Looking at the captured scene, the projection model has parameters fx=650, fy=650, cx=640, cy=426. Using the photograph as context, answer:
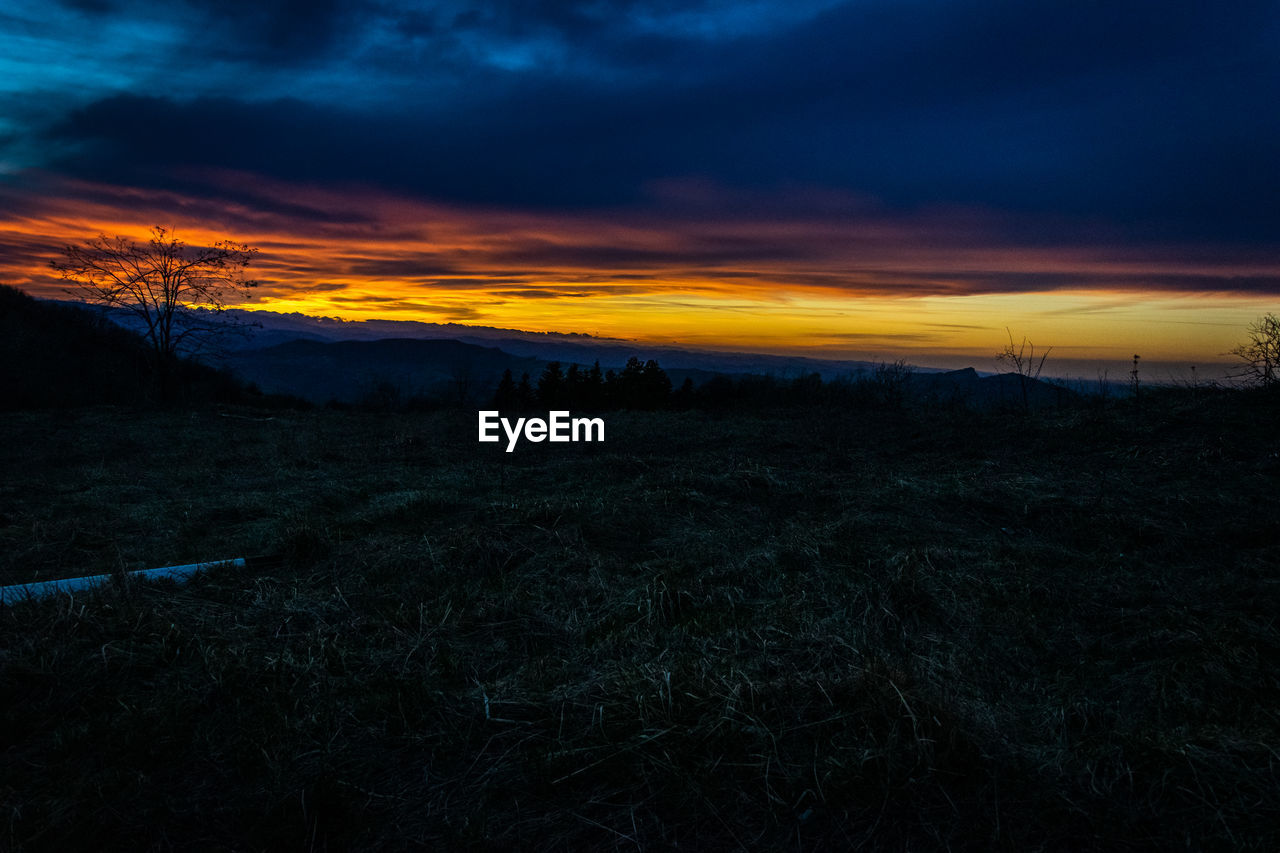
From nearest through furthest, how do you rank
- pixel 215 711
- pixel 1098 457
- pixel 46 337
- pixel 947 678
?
pixel 215 711, pixel 947 678, pixel 1098 457, pixel 46 337

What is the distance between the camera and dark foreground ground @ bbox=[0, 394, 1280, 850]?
7.78 feet

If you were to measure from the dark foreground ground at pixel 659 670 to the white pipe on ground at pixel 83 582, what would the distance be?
186mm

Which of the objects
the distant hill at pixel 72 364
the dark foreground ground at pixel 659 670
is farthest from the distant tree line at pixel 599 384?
the dark foreground ground at pixel 659 670

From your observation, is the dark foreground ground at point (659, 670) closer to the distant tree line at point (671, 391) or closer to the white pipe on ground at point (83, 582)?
the white pipe on ground at point (83, 582)

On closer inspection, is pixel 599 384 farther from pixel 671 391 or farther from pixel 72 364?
pixel 72 364

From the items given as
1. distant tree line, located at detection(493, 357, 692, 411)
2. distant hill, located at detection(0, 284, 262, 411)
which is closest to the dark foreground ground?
distant hill, located at detection(0, 284, 262, 411)

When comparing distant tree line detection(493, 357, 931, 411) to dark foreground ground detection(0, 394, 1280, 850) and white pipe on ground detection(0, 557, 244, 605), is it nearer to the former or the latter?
dark foreground ground detection(0, 394, 1280, 850)

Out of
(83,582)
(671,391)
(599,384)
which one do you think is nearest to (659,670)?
(83,582)

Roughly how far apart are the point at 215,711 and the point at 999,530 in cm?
625

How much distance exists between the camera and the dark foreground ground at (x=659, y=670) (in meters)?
2.37

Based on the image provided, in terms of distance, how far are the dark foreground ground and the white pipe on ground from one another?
0.61 feet

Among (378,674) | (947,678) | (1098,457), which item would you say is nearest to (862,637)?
(947,678)

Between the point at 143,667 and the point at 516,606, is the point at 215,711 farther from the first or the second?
the point at 516,606

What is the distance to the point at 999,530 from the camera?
6.18 metres
